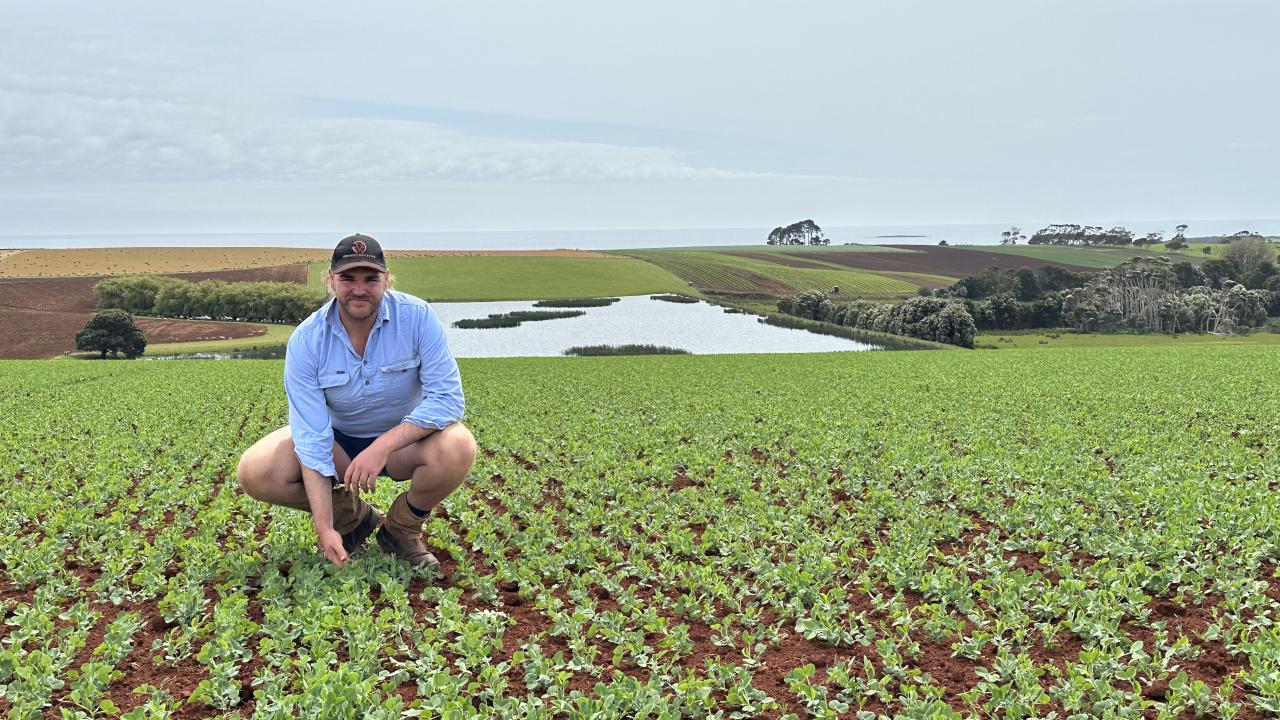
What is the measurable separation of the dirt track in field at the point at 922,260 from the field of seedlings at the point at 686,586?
101140 mm

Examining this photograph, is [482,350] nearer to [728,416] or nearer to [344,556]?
[728,416]

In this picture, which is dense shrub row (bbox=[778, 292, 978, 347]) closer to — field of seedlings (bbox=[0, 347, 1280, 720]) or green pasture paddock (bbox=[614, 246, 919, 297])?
green pasture paddock (bbox=[614, 246, 919, 297])

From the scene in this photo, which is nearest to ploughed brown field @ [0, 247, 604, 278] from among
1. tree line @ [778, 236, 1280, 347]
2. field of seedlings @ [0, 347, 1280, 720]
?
tree line @ [778, 236, 1280, 347]

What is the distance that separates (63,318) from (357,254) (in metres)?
74.8

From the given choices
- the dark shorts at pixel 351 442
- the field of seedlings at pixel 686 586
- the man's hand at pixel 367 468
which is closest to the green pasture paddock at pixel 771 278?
the field of seedlings at pixel 686 586

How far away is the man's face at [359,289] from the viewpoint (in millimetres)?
6035

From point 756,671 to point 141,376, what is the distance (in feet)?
98.8

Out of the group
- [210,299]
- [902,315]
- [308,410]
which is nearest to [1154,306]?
[902,315]

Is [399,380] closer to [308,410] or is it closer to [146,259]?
[308,410]

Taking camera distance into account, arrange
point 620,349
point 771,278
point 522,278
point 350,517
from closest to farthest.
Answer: point 350,517
point 620,349
point 522,278
point 771,278

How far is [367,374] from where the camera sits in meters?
6.33

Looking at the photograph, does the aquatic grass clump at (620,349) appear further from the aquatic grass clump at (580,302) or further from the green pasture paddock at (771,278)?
the green pasture paddock at (771,278)

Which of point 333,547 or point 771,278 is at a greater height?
point 771,278

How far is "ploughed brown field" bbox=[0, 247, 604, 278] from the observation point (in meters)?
80.2
